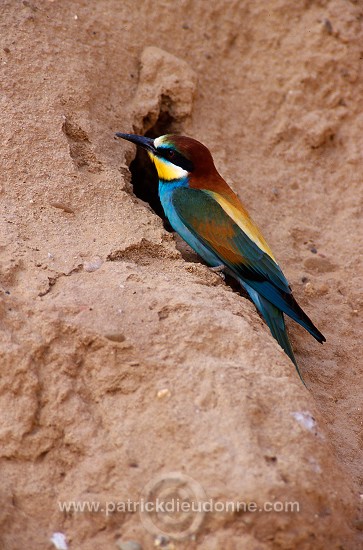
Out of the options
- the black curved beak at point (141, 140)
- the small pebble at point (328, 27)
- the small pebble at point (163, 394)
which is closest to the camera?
the small pebble at point (163, 394)

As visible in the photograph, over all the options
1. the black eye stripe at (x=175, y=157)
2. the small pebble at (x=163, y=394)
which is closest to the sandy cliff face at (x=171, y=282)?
the small pebble at (x=163, y=394)

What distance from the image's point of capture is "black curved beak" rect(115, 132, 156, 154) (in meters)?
3.31

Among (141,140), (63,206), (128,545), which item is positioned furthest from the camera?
(141,140)

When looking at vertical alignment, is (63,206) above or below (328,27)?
below

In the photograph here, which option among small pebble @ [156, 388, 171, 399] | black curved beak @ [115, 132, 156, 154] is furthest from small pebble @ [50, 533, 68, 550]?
black curved beak @ [115, 132, 156, 154]

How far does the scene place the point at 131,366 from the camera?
2.34 m

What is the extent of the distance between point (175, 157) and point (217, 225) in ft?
1.29

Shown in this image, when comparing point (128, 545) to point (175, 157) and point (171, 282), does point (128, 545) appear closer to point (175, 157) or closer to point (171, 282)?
point (171, 282)

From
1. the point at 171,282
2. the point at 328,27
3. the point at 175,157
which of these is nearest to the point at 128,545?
the point at 171,282

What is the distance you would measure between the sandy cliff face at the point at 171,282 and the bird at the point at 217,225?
16 centimetres

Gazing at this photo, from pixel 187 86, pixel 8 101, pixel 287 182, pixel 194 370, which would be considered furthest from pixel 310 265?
pixel 8 101

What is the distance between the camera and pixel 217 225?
10.8 feet

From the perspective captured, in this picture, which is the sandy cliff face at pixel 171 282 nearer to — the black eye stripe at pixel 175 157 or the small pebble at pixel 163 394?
the small pebble at pixel 163 394

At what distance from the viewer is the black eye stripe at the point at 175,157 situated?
341 centimetres
